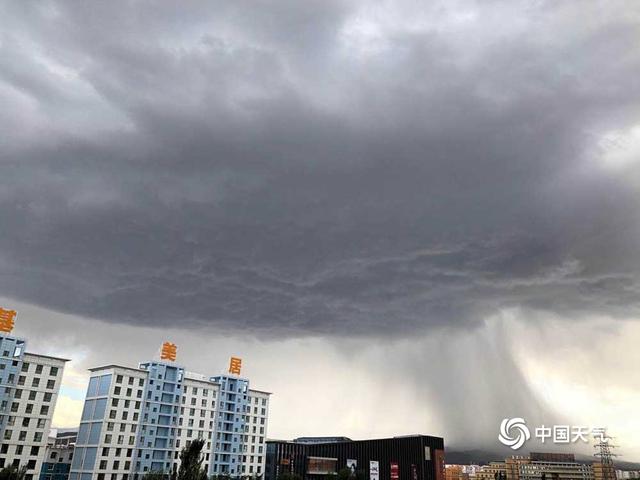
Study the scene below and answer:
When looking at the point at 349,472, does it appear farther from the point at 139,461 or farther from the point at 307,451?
the point at 139,461

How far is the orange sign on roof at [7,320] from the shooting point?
104 metres

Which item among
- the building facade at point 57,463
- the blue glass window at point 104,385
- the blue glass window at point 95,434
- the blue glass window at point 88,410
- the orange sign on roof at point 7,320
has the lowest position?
the building facade at point 57,463

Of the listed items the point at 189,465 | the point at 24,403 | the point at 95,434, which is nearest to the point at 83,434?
the point at 95,434

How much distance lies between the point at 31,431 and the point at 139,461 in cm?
2458

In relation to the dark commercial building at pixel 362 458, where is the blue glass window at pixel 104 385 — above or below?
above

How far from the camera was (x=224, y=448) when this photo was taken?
136 metres

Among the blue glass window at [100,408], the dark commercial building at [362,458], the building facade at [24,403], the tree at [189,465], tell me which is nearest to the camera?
the tree at [189,465]

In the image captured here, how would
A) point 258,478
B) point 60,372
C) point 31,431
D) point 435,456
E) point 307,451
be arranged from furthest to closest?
point 435,456
point 307,451
point 258,478
point 60,372
point 31,431

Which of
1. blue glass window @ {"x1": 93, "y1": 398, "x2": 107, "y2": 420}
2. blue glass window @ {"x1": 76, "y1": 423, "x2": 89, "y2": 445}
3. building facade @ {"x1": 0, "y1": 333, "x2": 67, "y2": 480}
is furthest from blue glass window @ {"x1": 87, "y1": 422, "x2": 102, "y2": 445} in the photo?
building facade @ {"x1": 0, "y1": 333, "x2": 67, "y2": 480}

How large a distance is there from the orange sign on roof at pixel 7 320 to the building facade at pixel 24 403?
227 centimetres

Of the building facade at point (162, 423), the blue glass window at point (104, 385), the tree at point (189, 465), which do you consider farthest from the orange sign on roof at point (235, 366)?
the tree at point (189, 465)

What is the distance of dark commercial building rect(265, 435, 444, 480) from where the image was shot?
497ft

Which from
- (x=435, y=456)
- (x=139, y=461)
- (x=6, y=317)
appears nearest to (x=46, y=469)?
(x=139, y=461)

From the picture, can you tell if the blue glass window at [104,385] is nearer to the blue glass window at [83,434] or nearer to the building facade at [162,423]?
the building facade at [162,423]
